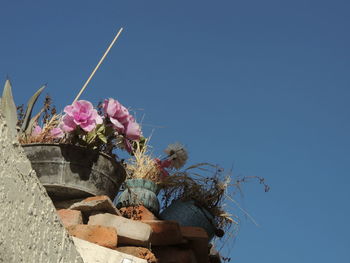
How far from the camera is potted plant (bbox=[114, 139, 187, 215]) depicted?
3.09 meters

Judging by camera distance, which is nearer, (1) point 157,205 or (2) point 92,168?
(2) point 92,168

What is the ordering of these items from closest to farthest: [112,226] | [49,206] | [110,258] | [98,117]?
1. [49,206]
2. [110,258]
3. [112,226]
4. [98,117]

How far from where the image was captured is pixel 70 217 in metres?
2.66

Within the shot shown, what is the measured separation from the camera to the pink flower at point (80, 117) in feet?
9.21

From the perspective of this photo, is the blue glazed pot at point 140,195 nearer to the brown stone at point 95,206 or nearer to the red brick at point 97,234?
the brown stone at point 95,206

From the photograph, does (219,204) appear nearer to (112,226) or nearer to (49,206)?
(112,226)

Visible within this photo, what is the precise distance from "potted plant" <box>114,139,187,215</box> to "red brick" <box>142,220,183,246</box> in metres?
0.25

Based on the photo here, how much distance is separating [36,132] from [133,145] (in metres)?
0.53

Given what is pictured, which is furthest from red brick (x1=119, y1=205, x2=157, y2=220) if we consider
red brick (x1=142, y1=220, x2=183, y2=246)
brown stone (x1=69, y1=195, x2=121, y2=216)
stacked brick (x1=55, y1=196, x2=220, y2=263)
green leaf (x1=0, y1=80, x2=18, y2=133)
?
green leaf (x1=0, y1=80, x2=18, y2=133)

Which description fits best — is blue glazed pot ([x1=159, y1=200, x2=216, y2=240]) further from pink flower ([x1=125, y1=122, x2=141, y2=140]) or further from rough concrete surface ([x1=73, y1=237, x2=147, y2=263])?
rough concrete surface ([x1=73, y1=237, x2=147, y2=263])

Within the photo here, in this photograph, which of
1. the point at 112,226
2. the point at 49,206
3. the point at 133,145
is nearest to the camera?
the point at 49,206

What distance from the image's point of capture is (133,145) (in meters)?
3.31

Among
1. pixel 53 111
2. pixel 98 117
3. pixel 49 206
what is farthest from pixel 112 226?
pixel 49 206

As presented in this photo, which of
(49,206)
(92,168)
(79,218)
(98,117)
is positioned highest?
(98,117)
